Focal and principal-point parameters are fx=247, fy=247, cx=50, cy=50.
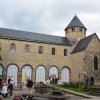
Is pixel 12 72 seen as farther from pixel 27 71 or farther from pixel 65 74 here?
pixel 65 74

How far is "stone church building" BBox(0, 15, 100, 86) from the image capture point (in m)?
43.3

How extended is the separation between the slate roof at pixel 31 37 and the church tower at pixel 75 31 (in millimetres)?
1284

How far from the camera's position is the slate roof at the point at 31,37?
44750mm

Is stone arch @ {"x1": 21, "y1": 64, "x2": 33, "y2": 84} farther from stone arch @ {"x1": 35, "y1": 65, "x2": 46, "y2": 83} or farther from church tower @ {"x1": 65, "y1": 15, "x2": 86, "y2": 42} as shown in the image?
church tower @ {"x1": 65, "y1": 15, "x2": 86, "y2": 42}

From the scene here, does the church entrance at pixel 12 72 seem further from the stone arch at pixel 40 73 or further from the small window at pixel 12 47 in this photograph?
the stone arch at pixel 40 73

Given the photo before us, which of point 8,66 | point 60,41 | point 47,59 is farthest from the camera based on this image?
point 60,41

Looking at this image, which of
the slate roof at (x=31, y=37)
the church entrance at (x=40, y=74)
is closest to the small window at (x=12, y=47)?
the slate roof at (x=31, y=37)

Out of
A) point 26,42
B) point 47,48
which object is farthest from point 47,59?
point 26,42

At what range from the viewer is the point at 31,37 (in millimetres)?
47062

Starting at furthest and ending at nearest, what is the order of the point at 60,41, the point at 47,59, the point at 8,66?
the point at 60,41
the point at 47,59
the point at 8,66

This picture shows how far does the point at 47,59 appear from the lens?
46.4 m

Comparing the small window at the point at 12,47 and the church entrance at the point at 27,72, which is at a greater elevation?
the small window at the point at 12,47

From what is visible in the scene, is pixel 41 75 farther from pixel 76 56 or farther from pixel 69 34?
pixel 69 34

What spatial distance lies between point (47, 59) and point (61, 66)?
317cm
